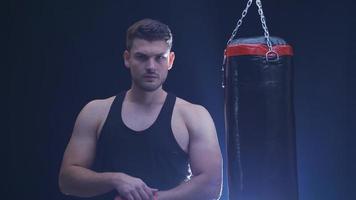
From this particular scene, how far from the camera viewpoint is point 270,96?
6.09ft

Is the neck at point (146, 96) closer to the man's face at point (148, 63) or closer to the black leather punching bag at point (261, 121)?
the man's face at point (148, 63)

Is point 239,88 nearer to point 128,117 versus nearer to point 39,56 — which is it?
point 128,117

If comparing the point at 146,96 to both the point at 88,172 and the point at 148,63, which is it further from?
the point at 88,172

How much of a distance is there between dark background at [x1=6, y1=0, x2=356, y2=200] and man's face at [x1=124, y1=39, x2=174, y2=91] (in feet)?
0.35

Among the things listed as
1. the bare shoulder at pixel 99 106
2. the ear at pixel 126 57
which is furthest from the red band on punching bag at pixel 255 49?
the bare shoulder at pixel 99 106

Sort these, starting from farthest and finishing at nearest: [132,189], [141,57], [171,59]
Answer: [171,59]
[141,57]
[132,189]

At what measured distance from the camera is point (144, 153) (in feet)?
6.98

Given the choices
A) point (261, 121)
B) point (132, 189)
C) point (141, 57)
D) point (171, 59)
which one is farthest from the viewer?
point (171, 59)

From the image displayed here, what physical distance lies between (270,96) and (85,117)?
0.91m

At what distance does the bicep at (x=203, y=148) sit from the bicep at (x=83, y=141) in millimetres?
467

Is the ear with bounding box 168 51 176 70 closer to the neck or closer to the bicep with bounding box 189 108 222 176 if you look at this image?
the neck

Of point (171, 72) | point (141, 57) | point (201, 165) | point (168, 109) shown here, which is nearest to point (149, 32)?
point (141, 57)

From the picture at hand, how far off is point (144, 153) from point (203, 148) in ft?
0.92

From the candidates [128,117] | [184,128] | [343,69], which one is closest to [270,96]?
[184,128]
